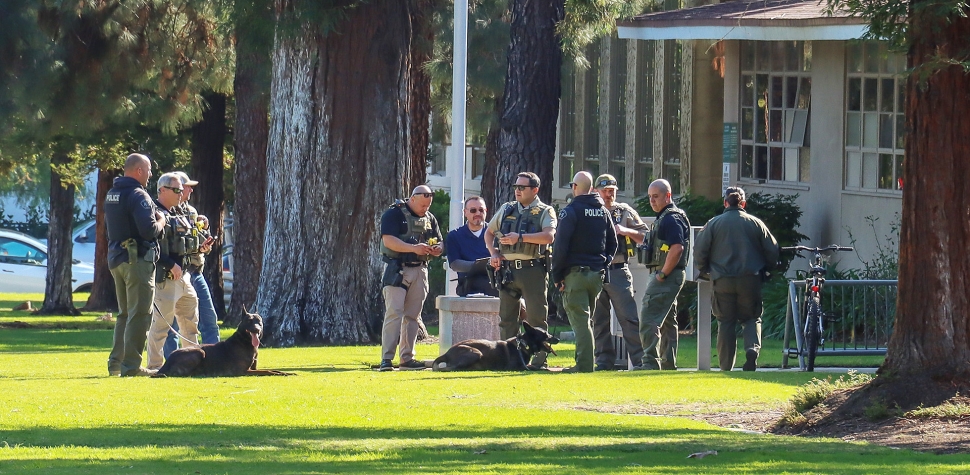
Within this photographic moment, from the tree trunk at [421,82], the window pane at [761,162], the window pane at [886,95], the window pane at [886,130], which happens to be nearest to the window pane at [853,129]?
the window pane at [886,130]

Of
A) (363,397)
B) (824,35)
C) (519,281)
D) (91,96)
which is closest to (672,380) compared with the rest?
(519,281)

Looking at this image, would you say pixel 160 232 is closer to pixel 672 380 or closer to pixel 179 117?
pixel 672 380

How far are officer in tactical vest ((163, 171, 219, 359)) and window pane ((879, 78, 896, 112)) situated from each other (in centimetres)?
1136

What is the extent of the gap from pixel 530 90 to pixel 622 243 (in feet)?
18.9

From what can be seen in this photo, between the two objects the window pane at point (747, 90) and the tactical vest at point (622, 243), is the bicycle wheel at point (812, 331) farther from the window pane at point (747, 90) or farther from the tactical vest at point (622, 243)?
the window pane at point (747, 90)

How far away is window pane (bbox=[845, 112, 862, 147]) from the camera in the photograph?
2245cm

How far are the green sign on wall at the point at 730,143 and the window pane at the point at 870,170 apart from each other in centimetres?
283

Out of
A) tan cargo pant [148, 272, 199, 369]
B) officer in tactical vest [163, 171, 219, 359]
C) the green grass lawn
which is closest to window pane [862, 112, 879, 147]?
the green grass lawn

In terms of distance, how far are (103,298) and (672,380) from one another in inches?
870

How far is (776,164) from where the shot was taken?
966 inches

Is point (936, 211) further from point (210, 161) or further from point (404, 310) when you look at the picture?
point (210, 161)

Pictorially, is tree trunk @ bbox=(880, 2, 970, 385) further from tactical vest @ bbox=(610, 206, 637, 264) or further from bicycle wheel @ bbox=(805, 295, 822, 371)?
tactical vest @ bbox=(610, 206, 637, 264)

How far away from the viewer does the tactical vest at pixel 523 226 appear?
43.7 feet

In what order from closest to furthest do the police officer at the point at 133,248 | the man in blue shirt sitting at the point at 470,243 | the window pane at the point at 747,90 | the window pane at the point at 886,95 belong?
the police officer at the point at 133,248 < the man in blue shirt sitting at the point at 470,243 < the window pane at the point at 886,95 < the window pane at the point at 747,90
